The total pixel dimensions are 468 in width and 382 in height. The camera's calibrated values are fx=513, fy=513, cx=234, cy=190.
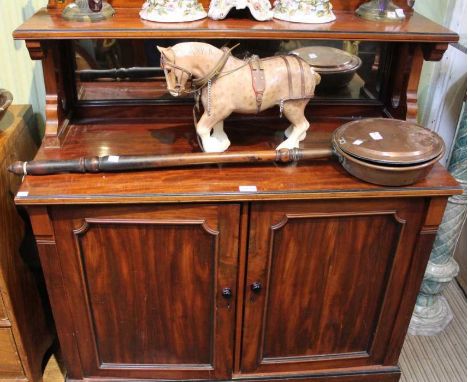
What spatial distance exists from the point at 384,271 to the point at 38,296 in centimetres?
111

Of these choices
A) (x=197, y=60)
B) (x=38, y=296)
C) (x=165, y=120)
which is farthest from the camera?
(x=38, y=296)

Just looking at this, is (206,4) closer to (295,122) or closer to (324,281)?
(295,122)

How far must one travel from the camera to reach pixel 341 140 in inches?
50.9

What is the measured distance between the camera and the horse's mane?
123cm

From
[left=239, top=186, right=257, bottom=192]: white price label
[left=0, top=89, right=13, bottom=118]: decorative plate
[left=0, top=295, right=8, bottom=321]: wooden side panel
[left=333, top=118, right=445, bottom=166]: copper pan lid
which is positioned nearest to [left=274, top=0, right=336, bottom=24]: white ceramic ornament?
[left=333, top=118, right=445, bottom=166]: copper pan lid

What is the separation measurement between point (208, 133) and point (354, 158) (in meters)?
0.38

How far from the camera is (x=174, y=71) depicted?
123 centimetres

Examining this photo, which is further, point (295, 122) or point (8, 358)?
point (8, 358)

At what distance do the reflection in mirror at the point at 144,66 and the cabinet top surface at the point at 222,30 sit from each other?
155 mm

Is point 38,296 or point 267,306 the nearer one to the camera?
point 267,306

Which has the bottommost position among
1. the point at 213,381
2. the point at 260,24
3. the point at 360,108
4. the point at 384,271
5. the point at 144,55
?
the point at 213,381

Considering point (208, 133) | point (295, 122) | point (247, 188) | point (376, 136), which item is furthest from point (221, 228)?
point (376, 136)

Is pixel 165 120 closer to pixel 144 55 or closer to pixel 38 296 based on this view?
pixel 144 55

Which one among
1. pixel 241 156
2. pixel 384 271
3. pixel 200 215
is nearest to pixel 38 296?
pixel 200 215
